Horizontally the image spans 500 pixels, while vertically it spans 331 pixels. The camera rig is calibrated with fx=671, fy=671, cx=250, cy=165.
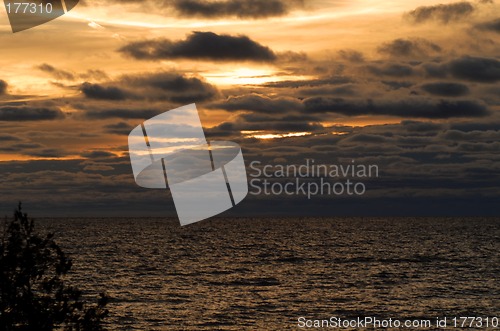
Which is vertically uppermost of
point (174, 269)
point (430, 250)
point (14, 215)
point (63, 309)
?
point (14, 215)

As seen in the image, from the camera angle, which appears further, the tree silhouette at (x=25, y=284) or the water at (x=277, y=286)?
the water at (x=277, y=286)

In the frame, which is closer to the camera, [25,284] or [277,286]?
[25,284]

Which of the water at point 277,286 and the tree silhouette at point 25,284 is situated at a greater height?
the tree silhouette at point 25,284

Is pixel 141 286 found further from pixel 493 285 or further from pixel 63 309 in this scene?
pixel 63 309

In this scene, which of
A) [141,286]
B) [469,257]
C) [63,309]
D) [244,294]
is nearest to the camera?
[63,309]

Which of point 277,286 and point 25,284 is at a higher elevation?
point 25,284

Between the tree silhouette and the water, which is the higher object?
the tree silhouette

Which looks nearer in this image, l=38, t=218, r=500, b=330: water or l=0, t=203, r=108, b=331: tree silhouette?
l=0, t=203, r=108, b=331: tree silhouette

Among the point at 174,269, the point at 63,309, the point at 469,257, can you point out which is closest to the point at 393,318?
the point at 63,309

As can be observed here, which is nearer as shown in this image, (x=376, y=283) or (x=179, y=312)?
(x=179, y=312)

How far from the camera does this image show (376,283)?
244 feet

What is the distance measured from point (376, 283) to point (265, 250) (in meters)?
57.3

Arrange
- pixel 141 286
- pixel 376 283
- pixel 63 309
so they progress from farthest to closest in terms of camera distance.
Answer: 1. pixel 376 283
2. pixel 141 286
3. pixel 63 309

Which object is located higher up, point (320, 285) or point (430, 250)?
point (320, 285)
